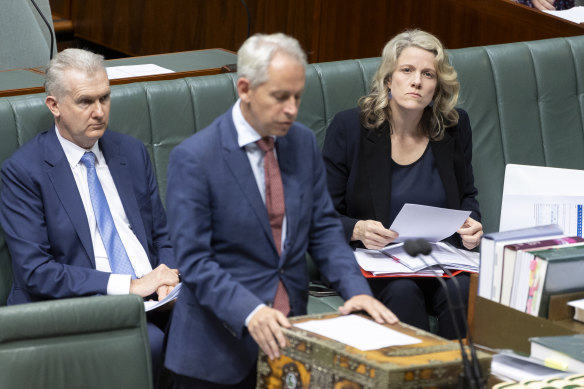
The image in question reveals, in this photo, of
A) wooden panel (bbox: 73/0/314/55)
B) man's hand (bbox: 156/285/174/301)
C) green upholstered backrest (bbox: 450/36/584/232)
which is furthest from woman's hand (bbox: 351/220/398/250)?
wooden panel (bbox: 73/0/314/55)

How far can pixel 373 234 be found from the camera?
3.18 metres

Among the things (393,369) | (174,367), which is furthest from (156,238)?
(393,369)

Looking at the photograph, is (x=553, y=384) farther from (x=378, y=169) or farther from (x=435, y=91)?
(x=435, y=91)

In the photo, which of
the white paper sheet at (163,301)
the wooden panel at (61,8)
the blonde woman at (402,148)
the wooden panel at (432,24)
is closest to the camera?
the white paper sheet at (163,301)

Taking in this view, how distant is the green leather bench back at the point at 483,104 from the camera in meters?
3.43

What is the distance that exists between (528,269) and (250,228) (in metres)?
0.75

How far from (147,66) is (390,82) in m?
1.04

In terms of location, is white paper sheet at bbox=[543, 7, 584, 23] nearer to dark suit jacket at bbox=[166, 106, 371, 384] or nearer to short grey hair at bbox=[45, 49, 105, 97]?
short grey hair at bbox=[45, 49, 105, 97]

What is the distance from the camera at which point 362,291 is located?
2346 mm

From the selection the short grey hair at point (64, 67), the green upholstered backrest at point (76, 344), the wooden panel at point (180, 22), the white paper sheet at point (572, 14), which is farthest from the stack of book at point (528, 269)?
the wooden panel at point (180, 22)

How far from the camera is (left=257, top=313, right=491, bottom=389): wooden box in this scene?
198 cm

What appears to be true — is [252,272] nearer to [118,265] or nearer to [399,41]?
[118,265]

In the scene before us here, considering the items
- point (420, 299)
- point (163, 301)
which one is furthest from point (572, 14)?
point (163, 301)

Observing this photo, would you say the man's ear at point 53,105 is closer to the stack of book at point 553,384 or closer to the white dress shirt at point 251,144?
the white dress shirt at point 251,144
